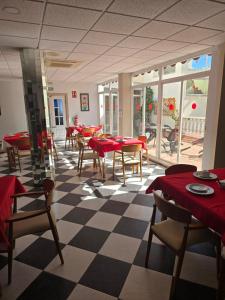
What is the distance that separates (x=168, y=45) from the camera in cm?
314

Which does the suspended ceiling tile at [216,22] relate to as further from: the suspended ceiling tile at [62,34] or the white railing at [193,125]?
the white railing at [193,125]

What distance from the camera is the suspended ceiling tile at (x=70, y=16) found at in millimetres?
1915

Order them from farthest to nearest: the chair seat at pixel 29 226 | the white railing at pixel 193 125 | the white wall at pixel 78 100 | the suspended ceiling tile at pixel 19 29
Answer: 1. the white wall at pixel 78 100
2. the white railing at pixel 193 125
3. the suspended ceiling tile at pixel 19 29
4. the chair seat at pixel 29 226

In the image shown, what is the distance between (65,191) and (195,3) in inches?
124

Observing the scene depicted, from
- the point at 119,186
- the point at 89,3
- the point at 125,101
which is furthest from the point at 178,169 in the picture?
the point at 125,101

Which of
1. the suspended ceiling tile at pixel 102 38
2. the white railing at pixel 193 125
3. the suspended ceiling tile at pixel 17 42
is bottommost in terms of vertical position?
the white railing at pixel 193 125

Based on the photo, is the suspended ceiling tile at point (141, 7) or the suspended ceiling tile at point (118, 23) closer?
the suspended ceiling tile at point (141, 7)

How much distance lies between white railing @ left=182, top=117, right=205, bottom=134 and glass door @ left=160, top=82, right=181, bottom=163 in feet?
1.32

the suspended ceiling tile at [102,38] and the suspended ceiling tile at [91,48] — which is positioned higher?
the suspended ceiling tile at [91,48]

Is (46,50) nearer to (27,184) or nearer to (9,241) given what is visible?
(27,184)

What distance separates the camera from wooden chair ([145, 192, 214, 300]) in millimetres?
1403

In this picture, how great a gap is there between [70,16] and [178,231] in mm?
2357

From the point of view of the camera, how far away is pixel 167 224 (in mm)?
1772

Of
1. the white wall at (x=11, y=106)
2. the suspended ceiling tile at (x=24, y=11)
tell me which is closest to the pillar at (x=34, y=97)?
the suspended ceiling tile at (x=24, y=11)
